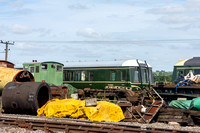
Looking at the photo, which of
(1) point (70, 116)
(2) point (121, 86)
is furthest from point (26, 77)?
(2) point (121, 86)

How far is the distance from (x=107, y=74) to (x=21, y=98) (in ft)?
36.5

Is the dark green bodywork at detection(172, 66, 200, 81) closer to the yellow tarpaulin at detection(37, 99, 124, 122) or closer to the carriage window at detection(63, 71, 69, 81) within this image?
the carriage window at detection(63, 71, 69, 81)

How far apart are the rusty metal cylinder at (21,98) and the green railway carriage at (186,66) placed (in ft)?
46.1

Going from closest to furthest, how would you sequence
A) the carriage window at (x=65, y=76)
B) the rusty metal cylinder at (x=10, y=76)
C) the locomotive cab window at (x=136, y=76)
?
1. the rusty metal cylinder at (x=10, y=76)
2. the locomotive cab window at (x=136, y=76)
3. the carriage window at (x=65, y=76)

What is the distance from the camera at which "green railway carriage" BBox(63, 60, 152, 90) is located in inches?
912

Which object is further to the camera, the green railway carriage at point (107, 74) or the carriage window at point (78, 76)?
the carriage window at point (78, 76)

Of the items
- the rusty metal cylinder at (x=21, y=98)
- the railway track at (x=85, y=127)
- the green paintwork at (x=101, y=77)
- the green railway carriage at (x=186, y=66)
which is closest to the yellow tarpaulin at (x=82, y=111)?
the rusty metal cylinder at (x=21, y=98)

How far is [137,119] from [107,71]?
473 inches

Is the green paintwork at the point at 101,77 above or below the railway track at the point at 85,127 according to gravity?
above

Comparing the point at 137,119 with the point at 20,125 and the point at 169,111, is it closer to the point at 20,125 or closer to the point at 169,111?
the point at 169,111

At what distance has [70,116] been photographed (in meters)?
13.6

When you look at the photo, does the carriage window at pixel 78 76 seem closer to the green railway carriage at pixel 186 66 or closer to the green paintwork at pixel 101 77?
the green paintwork at pixel 101 77

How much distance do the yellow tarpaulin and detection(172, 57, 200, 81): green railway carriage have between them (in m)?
Answer: 12.3

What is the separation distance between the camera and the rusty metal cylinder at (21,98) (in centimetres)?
1445
